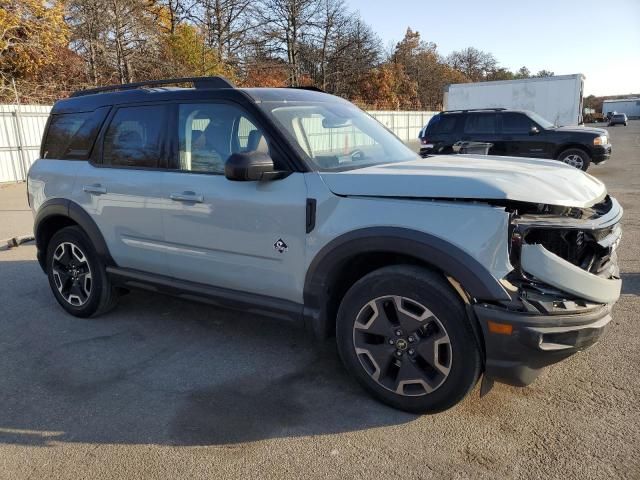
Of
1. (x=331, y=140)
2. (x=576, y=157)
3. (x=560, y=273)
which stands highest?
(x=331, y=140)

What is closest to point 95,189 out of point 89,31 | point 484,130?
point 484,130

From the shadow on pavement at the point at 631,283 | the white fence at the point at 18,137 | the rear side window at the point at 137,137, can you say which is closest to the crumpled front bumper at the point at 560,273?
the shadow on pavement at the point at 631,283

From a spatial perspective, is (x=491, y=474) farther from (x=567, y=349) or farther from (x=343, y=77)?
(x=343, y=77)

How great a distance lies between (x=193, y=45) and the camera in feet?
92.8

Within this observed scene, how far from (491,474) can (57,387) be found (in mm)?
2810

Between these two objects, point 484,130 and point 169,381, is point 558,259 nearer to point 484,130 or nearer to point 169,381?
point 169,381

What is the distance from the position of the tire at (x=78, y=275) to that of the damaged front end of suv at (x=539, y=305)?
3334 mm

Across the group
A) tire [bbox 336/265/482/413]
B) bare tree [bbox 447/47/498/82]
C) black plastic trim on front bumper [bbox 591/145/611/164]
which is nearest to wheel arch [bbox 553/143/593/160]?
black plastic trim on front bumper [bbox 591/145/611/164]

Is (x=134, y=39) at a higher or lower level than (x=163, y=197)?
higher

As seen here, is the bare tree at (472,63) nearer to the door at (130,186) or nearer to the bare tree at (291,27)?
the bare tree at (291,27)

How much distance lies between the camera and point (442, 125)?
14.3 meters

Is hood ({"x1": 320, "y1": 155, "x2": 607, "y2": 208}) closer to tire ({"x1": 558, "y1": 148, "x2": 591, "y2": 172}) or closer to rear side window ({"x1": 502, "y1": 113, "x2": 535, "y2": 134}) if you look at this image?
rear side window ({"x1": 502, "y1": 113, "x2": 535, "y2": 134})

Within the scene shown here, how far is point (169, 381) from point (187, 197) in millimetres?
1287

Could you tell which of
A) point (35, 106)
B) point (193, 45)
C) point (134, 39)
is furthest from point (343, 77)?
point (35, 106)
